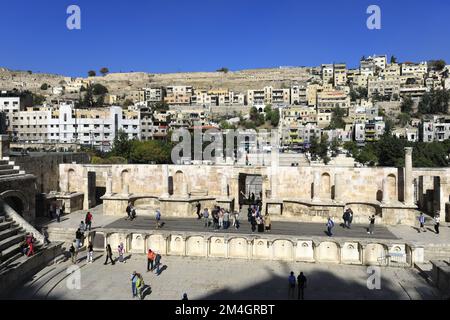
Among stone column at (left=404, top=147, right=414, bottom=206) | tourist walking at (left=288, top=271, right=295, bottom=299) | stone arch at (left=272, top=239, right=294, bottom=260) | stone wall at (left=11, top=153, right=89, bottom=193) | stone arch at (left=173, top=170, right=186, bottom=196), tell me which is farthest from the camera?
stone arch at (left=173, top=170, right=186, bottom=196)

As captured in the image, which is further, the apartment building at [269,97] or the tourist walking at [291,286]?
the apartment building at [269,97]

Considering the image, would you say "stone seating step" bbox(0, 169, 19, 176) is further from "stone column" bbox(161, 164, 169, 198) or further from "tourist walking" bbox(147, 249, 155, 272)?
"tourist walking" bbox(147, 249, 155, 272)

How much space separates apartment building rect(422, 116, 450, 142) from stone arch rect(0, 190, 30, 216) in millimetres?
92043

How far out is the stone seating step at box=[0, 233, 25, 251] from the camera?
16.6 metres

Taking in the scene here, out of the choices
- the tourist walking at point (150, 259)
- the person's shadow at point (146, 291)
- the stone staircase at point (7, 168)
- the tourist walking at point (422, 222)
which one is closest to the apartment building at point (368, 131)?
the tourist walking at point (422, 222)

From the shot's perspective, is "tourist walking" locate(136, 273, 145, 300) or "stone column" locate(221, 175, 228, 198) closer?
"tourist walking" locate(136, 273, 145, 300)

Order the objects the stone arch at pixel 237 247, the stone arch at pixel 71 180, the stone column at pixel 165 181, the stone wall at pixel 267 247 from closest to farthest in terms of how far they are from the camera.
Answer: the stone wall at pixel 267 247 → the stone arch at pixel 237 247 → the stone column at pixel 165 181 → the stone arch at pixel 71 180

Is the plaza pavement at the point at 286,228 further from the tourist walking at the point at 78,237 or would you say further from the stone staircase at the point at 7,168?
the stone staircase at the point at 7,168

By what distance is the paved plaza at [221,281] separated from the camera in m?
14.5

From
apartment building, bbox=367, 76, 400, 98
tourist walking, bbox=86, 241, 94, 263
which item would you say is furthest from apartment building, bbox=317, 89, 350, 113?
tourist walking, bbox=86, 241, 94, 263

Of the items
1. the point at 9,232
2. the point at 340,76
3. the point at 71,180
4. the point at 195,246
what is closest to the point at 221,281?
the point at 195,246

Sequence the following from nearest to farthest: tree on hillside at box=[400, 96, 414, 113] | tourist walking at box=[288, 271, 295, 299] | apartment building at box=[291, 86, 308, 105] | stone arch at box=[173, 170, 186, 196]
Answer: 1. tourist walking at box=[288, 271, 295, 299]
2. stone arch at box=[173, 170, 186, 196]
3. tree on hillside at box=[400, 96, 414, 113]
4. apartment building at box=[291, 86, 308, 105]

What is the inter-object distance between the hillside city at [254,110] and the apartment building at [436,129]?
23 cm
